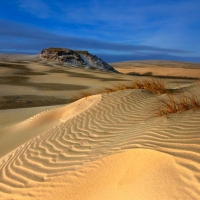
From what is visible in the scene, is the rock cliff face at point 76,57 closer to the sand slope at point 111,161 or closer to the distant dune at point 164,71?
the distant dune at point 164,71

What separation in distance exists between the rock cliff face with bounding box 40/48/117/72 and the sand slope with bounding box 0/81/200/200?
28.6 m

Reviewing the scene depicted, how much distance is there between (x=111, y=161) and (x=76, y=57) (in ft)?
105

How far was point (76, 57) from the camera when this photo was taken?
113 ft

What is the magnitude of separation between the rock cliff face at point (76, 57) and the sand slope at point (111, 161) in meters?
28.6

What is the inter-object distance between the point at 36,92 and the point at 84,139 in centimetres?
934

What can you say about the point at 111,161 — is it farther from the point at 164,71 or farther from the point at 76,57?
the point at 164,71

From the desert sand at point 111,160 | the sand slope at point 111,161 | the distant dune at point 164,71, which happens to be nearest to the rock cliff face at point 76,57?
the distant dune at point 164,71

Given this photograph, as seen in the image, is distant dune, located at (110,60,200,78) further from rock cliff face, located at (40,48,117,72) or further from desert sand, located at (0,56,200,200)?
desert sand, located at (0,56,200,200)

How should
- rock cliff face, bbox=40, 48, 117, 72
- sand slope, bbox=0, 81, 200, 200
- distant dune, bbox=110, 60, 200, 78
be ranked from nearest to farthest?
sand slope, bbox=0, 81, 200, 200
rock cliff face, bbox=40, 48, 117, 72
distant dune, bbox=110, 60, 200, 78

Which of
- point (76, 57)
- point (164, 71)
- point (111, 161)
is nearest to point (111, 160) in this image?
point (111, 161)

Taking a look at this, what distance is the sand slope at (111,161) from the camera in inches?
97.0

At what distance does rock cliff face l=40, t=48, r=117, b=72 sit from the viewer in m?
33.8

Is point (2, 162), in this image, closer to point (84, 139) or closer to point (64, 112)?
point (84, 139)

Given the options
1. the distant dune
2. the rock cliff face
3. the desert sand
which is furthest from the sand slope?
the rock cliff face
